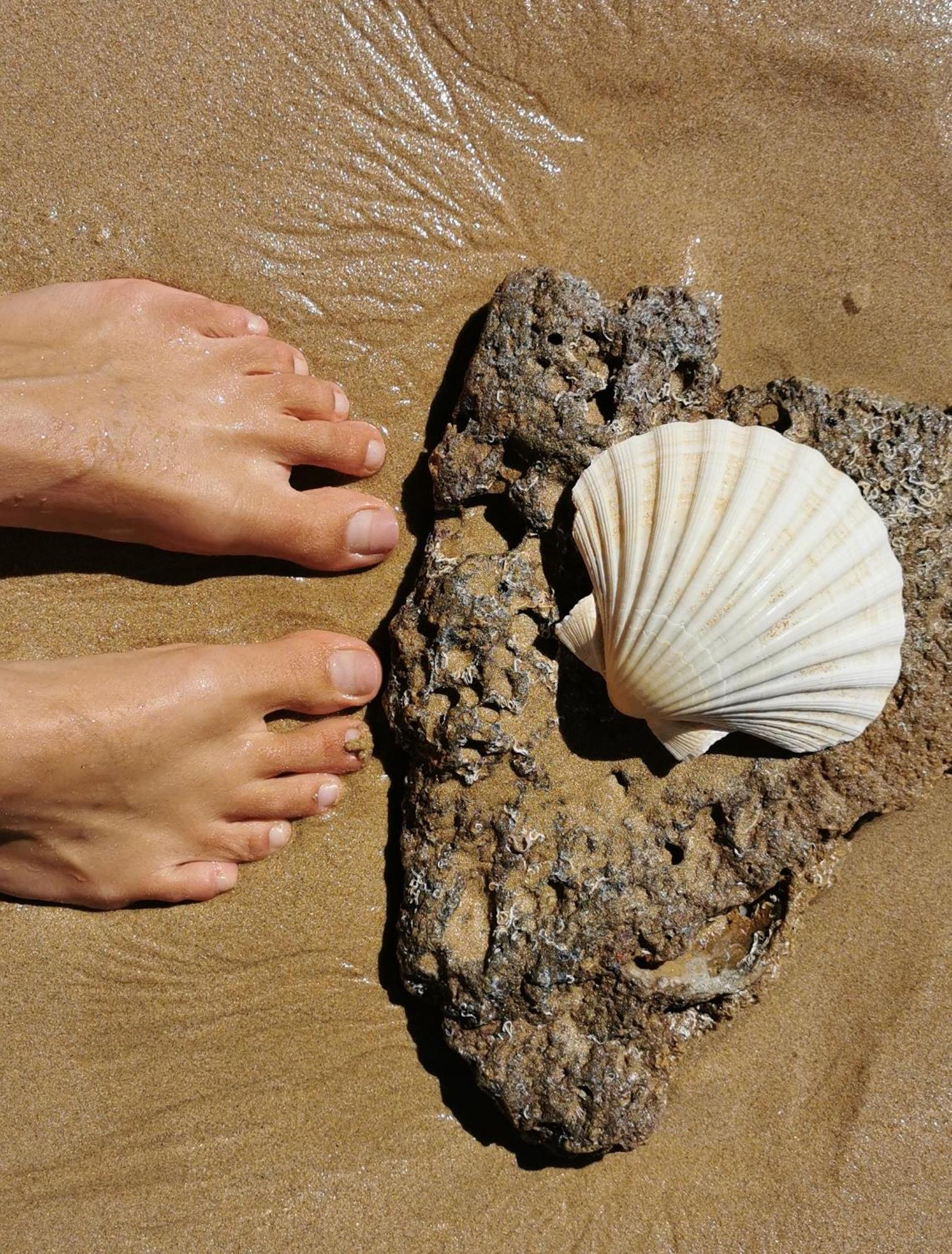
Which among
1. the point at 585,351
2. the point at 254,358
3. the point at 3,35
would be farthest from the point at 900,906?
the point at 3,35

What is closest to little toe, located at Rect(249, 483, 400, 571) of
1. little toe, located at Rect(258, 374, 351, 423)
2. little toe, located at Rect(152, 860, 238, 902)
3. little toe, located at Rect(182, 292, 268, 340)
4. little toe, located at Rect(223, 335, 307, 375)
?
little toe, located at Rect(258, 374, 351, 423)

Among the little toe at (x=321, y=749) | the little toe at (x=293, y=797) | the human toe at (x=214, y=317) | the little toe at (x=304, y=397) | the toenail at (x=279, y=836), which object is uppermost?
the human toe at (x=214, y=317)

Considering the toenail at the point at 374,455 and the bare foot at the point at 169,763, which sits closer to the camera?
the bare foot at the point at 169,763

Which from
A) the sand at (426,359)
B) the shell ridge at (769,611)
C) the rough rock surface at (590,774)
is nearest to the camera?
the shell ridge at (769,611)

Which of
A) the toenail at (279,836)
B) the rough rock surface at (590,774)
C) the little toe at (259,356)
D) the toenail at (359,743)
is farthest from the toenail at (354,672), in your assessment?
the little toe at (259,356)

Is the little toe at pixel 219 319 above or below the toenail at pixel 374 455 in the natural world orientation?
above

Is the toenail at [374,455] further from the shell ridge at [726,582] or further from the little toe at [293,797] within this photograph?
the shell ridge at [726,582]

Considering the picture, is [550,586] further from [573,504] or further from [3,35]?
[3,35]

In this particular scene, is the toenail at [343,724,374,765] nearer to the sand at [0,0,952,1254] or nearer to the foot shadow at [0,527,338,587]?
the sand at [0,0,952,1254]
